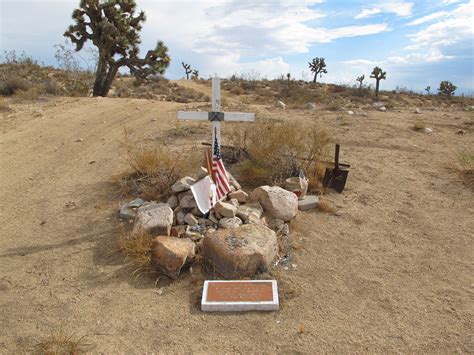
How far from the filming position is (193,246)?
3.97 metres

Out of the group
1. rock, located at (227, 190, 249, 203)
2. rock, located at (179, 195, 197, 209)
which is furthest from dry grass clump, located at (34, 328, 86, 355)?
rock, located at (227, 190, 249, 203)

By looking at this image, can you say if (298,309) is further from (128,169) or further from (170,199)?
(128,169)

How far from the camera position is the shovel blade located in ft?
18.6

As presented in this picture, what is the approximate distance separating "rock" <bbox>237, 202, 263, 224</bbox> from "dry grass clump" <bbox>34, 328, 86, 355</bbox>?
6.93ft

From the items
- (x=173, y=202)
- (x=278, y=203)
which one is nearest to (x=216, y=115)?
(x=173, y=202)

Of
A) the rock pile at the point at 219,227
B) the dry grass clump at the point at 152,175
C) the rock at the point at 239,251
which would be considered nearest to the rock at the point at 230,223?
the rock pile at the point at 219,227

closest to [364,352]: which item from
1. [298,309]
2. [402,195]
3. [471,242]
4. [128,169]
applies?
[298,309]

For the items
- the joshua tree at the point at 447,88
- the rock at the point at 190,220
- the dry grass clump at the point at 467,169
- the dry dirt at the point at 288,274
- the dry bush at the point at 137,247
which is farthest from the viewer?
the joshua tree at the point at 447,88

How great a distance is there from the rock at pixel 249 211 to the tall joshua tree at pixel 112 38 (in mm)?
11379

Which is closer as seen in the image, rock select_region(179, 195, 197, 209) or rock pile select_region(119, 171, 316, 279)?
rock pile select_region(119, 171, 316, 279)

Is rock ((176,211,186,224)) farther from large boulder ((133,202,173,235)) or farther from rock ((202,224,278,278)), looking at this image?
rock ((202,224,278,278))

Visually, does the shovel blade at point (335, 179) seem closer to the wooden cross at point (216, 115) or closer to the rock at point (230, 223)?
the wooden cross at point (216, 115)

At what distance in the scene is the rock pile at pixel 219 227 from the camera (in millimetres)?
3771

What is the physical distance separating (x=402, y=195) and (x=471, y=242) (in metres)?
1.31
